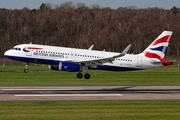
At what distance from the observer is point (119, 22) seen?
15962 centimetres

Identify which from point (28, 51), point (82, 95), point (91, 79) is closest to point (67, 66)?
point (28, 51)

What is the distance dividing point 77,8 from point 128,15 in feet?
63.2

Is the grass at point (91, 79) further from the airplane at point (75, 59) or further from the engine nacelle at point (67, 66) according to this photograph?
the engine nacelle at point (67, 66)

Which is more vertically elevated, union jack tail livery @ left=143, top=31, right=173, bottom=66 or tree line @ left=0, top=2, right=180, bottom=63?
tree line @ left=0, top=2, right=180, bottom=63

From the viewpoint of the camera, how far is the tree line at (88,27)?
13638 centimetres

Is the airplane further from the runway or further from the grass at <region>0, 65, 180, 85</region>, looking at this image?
the runway
